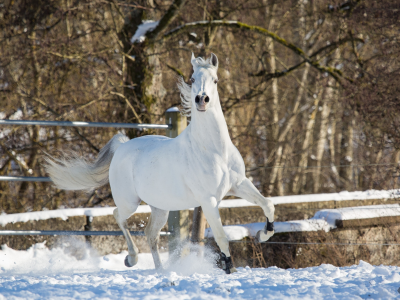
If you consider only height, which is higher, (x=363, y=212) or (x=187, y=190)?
(x=187, y=190)

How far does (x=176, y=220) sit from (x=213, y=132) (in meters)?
1.51

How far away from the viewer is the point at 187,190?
334cm

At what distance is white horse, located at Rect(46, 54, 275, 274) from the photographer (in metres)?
3.16

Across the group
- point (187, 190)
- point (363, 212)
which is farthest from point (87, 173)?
point (363, 212)

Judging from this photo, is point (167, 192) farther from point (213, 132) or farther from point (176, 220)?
point (176, 220)

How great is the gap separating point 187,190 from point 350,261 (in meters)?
2.40

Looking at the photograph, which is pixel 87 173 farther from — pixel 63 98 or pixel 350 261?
pixel 63 98

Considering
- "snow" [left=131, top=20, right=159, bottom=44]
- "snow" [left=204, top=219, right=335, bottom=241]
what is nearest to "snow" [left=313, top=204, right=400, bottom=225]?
"snow" [left=204, top=219, right=335, bottom=241]

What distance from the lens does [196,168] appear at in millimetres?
3250

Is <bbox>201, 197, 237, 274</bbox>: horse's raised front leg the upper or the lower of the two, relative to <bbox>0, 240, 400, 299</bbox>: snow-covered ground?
upper

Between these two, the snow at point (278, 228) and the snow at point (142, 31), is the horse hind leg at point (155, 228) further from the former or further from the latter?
the snow at point (142, 31)

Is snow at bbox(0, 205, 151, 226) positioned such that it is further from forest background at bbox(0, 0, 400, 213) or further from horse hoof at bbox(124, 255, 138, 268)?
forest background at bbox(0, 0, 400, 213)

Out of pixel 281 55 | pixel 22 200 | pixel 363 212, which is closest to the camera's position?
pixel 363 212

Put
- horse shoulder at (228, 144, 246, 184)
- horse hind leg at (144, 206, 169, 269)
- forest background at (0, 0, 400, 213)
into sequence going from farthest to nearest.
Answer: forest background at (0, 0, 400, 213), horse hind leg at (144, 206, 169, 269), horse shoulder at (228, 144, 246, 184)
